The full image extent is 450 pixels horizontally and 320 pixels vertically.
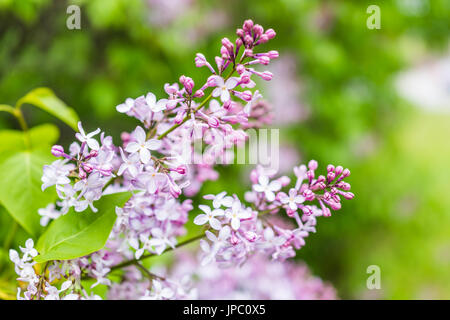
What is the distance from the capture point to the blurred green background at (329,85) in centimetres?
137

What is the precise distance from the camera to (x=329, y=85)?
1904mm

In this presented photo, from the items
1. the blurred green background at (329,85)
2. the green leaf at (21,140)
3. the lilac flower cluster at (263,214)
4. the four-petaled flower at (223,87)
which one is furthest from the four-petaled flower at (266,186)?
the blurred green background at (329,85)

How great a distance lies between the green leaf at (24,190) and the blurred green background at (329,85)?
0.56 m

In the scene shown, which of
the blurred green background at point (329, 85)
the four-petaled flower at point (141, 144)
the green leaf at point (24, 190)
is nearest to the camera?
the four-petaled flower at point (141, 144)

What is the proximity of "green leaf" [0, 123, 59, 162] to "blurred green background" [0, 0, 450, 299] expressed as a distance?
1.47 feet

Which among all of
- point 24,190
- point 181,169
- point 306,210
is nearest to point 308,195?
point 306,210

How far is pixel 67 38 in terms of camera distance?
1379 mm

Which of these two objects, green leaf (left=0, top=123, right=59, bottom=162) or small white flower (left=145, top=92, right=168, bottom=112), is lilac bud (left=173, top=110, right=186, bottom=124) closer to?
small white flower (left=145, top=92, right=168, bottom=112)

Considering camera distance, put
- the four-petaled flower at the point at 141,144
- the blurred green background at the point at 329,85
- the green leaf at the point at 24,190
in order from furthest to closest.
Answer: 1. the blurred green background at the point at 329,85
2. the green leaf at the point at 24,190
3. the four-petaled flower at the point at 141,144

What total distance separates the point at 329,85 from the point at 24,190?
158 cm

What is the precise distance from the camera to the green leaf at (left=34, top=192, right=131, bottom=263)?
42 cm

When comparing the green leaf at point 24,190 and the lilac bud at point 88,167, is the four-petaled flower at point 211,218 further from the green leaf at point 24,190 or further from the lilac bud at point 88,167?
the green leaf at point 24,190

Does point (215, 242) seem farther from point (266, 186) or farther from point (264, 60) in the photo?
point (264, 60)
